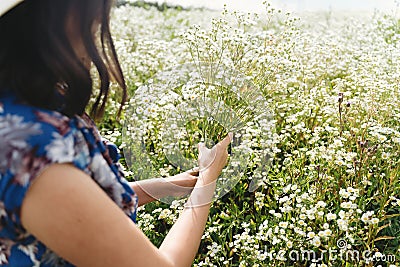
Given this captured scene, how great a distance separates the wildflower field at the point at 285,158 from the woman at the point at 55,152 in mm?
853

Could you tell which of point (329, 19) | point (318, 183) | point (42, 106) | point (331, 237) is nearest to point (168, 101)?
point (318, 183)

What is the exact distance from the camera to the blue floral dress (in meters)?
0.85

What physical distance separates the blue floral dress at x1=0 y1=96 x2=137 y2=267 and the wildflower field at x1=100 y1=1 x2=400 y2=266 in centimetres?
85

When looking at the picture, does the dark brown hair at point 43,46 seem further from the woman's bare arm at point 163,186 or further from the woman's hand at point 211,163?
the woman's bare arm at point 163,186

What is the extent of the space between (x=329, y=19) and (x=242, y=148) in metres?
4.25

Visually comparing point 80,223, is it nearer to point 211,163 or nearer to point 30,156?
point 30,156

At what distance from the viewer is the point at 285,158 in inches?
104

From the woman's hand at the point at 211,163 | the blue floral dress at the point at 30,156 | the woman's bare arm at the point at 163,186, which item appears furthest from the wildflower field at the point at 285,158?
the blue floral dress at the point at 30,156

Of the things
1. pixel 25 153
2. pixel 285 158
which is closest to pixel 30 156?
pixel 25 153

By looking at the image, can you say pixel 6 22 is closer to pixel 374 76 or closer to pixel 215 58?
pixel 215 58

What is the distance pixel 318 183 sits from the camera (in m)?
2.23

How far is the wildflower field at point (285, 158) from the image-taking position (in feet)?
6.71

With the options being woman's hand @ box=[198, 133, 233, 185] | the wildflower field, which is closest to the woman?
woman's hand @ box=[198, 133, 233, 185]

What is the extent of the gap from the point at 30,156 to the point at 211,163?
548mm
